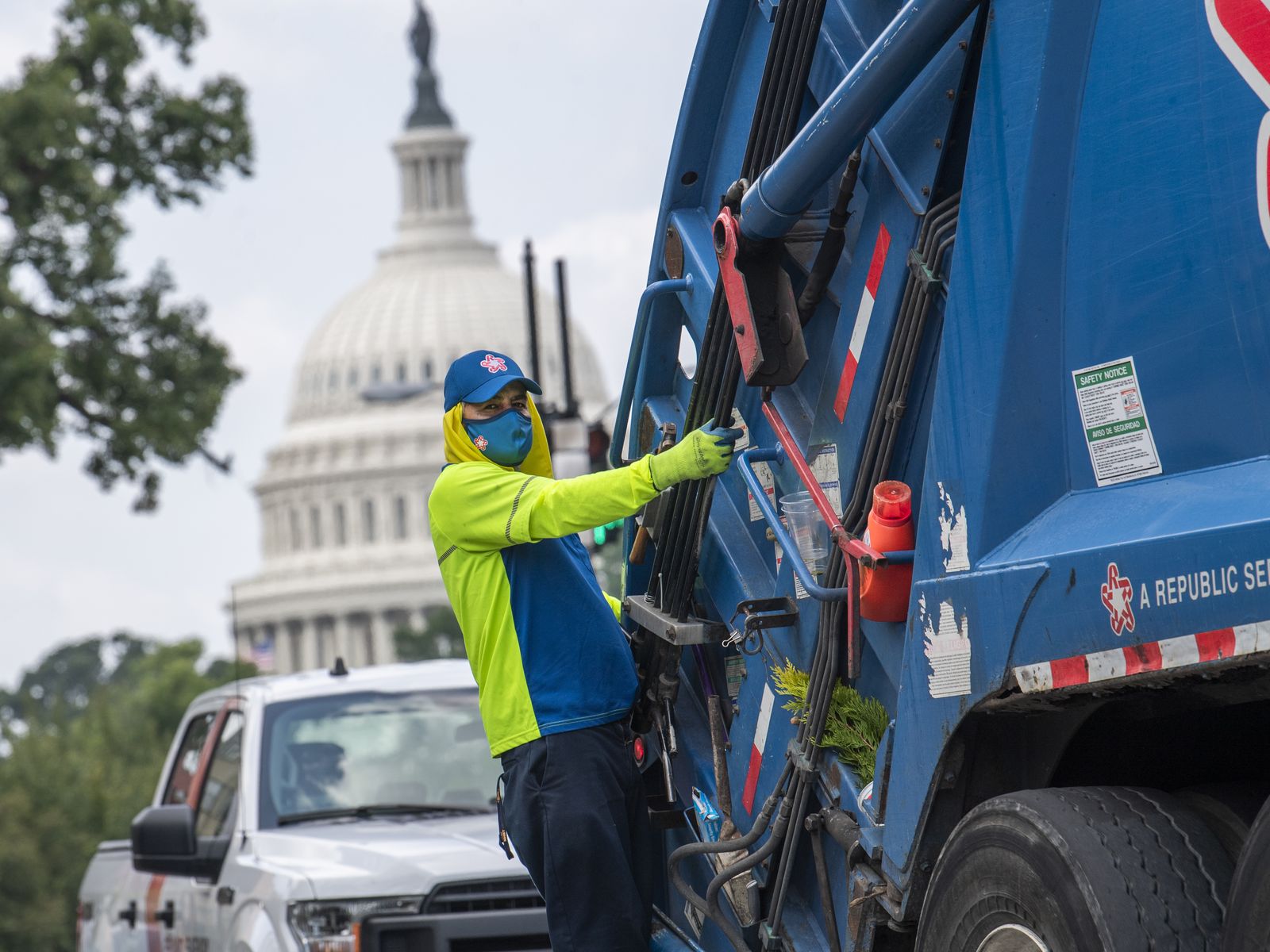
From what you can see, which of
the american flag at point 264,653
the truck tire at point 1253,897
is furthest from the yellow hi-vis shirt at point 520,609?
the american flag at point 264,653

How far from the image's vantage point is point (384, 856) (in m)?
6.60

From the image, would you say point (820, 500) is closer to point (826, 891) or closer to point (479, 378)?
point (826, 891)

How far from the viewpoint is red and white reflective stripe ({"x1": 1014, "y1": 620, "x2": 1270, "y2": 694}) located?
260 cm

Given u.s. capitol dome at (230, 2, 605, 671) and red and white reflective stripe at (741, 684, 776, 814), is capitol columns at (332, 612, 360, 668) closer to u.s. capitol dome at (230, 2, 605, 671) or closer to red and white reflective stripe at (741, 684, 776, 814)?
u.s. capitol dome at (230, 2, 605, 671)

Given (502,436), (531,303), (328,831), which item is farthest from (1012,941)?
(531,303)

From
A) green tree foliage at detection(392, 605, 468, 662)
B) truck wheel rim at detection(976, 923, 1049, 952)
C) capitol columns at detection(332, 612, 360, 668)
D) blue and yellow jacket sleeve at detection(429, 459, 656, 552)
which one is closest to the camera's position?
truck wheel rim at detection(976, 923, 1049, 952)

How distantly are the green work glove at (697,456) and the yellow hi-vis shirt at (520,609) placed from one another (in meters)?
0.44

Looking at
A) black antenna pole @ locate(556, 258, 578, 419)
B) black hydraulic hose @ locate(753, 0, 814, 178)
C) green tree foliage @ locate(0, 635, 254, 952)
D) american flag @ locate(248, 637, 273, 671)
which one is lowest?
green tree foliage @ locate(0, 635, 254, 952)

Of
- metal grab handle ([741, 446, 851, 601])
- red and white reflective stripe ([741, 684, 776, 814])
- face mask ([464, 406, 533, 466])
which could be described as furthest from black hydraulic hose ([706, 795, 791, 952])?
face mask ([464, 406, 533, 466])

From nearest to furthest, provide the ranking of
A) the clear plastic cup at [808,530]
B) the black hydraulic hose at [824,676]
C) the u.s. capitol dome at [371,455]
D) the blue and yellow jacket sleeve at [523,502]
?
the black hydraulic hose at [824,676], the clear plastic cup at [808,530], the blue and yellow jacket sleeve at [523,502], the u.s. capitol dome at [371,455]

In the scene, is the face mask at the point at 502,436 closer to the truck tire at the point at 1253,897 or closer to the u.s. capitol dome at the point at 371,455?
the truck tire at the point at 1253,897

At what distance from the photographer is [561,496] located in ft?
14.9

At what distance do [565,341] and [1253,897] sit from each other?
16188 millimetres

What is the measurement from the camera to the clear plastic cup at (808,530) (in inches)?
158
